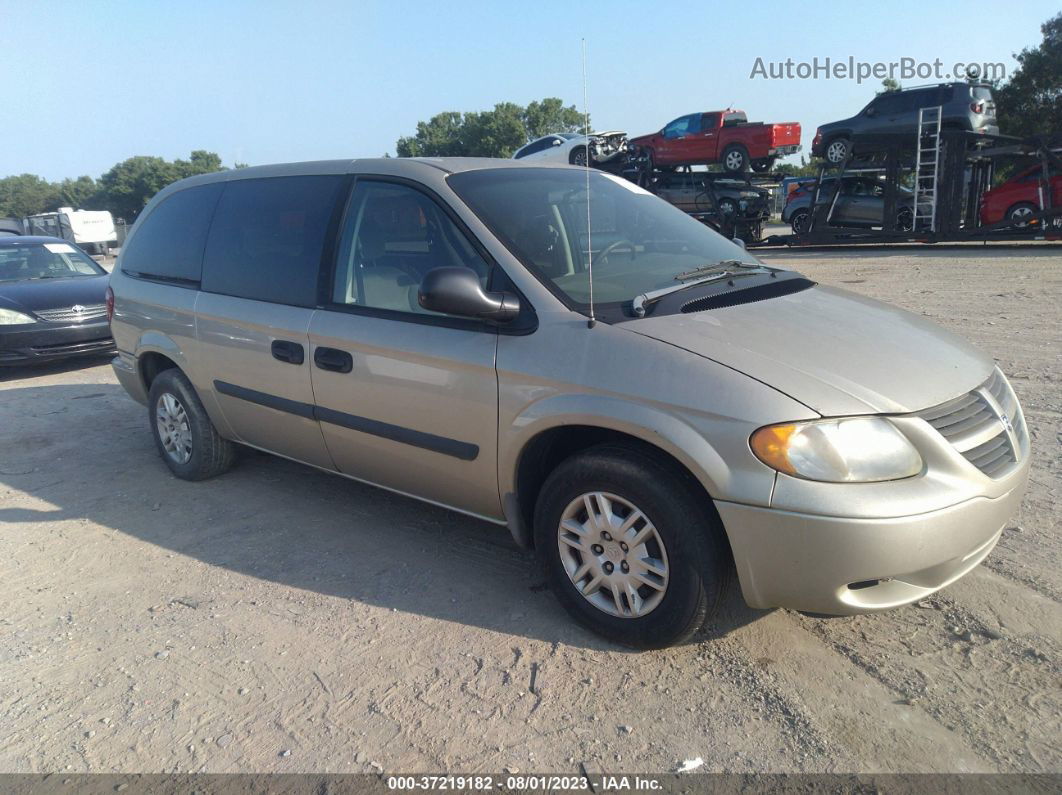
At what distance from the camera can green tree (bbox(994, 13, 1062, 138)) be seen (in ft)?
86.2

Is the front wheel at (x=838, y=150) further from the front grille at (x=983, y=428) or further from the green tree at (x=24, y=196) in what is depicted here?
the green tree at (x=24, y=196)

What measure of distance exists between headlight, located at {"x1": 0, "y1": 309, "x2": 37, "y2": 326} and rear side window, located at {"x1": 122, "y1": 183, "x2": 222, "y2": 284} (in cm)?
368

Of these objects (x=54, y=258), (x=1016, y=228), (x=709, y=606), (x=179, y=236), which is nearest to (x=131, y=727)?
(x=709, y=606)

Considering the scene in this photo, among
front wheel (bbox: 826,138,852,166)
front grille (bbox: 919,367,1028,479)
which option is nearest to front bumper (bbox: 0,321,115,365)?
front grille (bbox: 919,367,1028,479)

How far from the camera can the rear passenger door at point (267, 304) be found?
3.80m

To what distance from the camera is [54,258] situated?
9500mm

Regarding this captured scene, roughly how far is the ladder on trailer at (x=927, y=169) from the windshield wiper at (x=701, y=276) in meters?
14.4

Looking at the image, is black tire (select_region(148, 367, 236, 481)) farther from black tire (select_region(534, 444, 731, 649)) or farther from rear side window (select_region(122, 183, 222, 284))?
black tire (select_region(534, 444, 731, 649))

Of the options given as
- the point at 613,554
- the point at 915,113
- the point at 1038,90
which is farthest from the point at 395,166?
the point at 1038,90

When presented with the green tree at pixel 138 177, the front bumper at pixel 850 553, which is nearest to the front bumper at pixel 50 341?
the front bumper at pixel 850 553

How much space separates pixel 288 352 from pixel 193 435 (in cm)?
130

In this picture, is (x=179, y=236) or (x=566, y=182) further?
(x=179, y=236)

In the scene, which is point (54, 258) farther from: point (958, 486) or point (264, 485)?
point (958, 486)

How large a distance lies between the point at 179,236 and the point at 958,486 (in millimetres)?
4386
